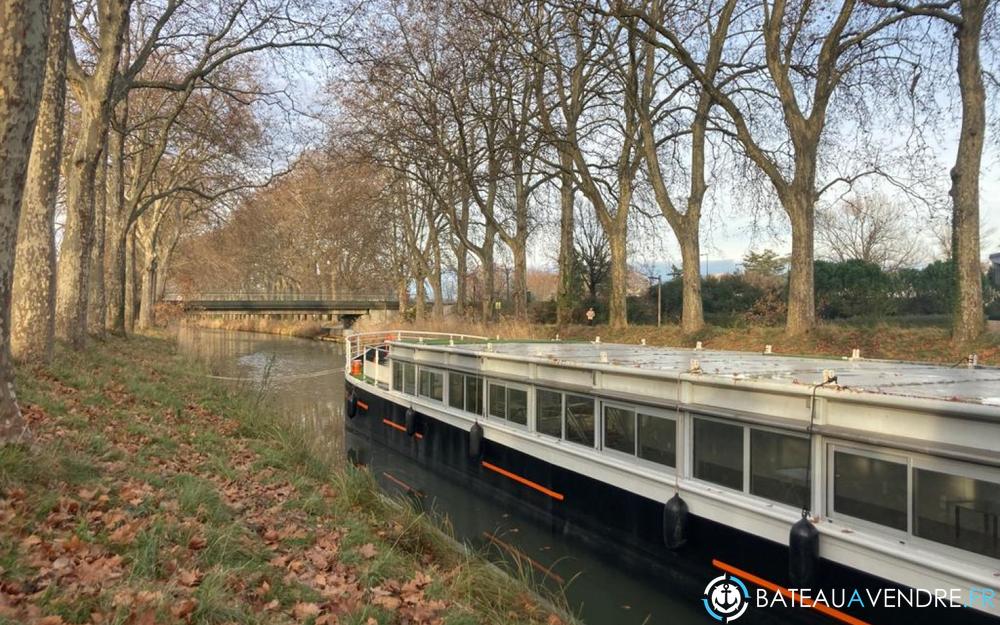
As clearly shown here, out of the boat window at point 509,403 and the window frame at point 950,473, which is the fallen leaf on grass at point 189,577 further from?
the boat window at point 509,403

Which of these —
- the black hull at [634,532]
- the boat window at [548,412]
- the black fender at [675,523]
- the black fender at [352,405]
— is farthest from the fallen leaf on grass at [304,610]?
the black fender at [352,405]

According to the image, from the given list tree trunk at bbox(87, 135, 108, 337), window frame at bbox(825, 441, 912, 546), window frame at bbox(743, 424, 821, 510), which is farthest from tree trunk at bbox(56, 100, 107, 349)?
window frame at bbox(825, 441, 912, 546)

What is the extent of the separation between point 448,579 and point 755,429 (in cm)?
345

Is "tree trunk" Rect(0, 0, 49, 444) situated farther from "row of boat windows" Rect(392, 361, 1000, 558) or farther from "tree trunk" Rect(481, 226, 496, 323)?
"tree trunk" Rect(481, 226, 496, 323)

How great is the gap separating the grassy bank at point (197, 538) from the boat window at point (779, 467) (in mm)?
2509

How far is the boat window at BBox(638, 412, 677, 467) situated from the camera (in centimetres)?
798

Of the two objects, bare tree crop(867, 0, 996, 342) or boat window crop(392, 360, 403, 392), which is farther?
boat window crop(392, 360, 403, 392)

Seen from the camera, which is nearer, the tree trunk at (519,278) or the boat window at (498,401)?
the boat window at (498,401)

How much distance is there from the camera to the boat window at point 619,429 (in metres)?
8.62

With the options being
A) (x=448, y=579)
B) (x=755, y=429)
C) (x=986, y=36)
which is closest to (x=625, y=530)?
(x=755, y=429)

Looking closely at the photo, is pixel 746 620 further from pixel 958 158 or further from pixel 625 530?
pixel 958 158

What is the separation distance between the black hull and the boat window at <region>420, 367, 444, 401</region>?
589 millimetres

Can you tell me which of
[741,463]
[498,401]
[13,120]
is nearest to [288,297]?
[498,401]

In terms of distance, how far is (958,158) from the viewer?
14875mm
